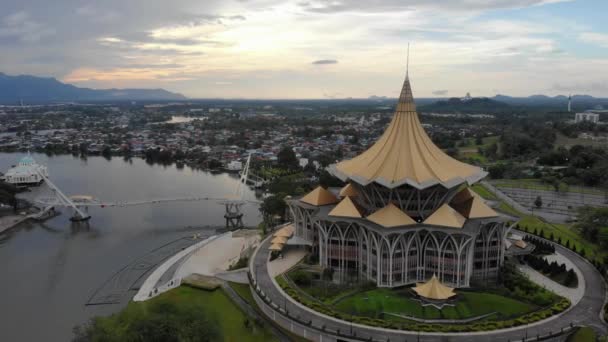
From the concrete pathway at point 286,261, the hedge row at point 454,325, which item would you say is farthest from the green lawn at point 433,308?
the concrete pathway at point 286,261

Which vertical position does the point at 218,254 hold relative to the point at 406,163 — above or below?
below

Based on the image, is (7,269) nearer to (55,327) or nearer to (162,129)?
(55,327)

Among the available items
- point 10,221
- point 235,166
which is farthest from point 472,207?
point 235,166

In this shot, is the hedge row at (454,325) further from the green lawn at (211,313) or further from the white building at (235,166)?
the white building at (235,166)

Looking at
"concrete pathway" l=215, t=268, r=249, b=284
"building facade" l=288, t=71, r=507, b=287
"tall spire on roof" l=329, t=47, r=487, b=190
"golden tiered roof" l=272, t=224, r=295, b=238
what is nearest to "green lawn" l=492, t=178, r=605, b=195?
"tall spire on roof" l=329, t=47, r=487, b=190

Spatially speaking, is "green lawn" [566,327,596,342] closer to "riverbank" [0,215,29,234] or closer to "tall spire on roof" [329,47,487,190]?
"tall spire on roof" [329,47,487,190]

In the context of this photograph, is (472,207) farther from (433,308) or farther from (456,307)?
(433,308)
